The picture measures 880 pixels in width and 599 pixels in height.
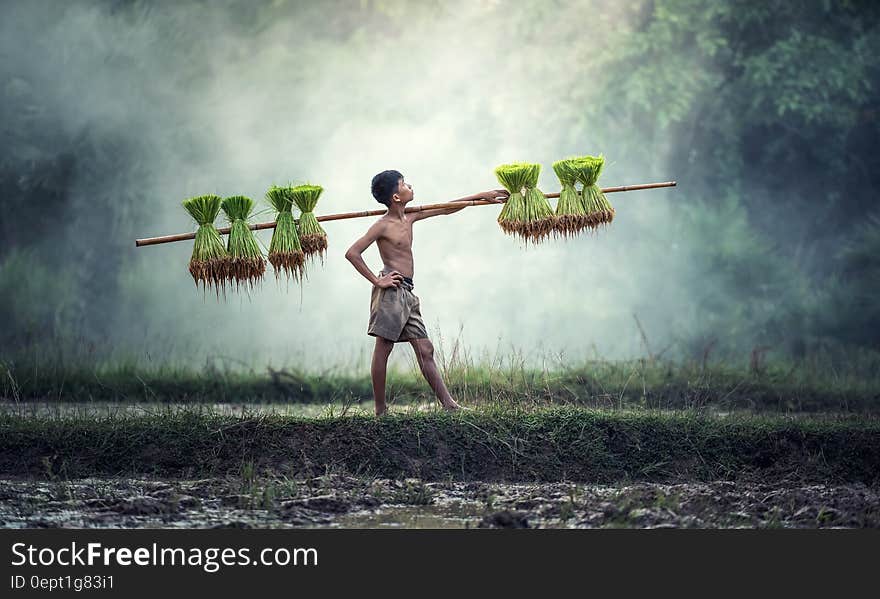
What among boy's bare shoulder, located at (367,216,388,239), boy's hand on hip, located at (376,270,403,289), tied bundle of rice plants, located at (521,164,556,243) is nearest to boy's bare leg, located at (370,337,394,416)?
boy's hand on hip, located at (376,270,403,289)

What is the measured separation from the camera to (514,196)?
24.7ft

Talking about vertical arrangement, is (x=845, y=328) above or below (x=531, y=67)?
below

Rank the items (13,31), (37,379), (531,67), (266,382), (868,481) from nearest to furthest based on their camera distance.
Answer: (868,481) < (37,379) < (266,382) < (13,31) < (531,67)

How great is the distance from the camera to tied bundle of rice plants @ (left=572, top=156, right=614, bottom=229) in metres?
7.48

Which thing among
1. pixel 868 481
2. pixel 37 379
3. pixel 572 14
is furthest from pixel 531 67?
pixel 868 481

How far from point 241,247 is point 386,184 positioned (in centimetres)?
104

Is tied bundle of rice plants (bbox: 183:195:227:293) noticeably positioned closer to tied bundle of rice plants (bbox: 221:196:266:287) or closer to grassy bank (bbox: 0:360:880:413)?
tied bundle of rice plants (bbox: 221:196:266:287)

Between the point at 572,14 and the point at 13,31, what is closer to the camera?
the point at 13,31

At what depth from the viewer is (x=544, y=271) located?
15.1m

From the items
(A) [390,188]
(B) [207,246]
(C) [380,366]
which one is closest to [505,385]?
(C) [380,366]

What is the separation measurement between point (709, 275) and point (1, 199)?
9.49m

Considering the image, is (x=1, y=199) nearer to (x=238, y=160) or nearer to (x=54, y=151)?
(x=54, y=151)

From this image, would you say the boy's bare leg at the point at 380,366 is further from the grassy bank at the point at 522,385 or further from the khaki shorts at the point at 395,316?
the grassy bank at the point at 522,385

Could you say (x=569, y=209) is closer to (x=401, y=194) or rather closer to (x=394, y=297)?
(x=401, y=194)
